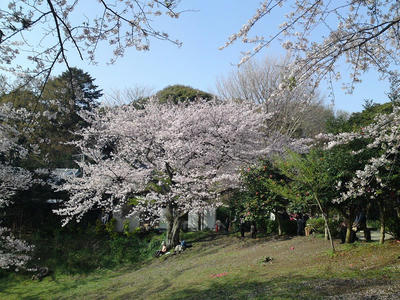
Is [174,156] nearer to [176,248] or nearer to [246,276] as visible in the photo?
[176,248]

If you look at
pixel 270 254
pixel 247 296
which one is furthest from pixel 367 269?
pixel 270 254

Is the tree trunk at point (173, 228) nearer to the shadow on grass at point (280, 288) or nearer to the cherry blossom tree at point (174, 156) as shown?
the cherry blossom tree at point (174, 156)

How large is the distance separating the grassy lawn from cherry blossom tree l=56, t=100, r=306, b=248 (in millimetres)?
2143

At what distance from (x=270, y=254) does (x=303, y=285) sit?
12.4ft

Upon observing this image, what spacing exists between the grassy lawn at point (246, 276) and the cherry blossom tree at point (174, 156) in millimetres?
2143

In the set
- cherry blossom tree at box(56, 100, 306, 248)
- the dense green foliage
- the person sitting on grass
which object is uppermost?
the dense green foliage

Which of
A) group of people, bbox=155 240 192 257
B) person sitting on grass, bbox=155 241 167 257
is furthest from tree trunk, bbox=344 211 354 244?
person sitting on grass, bbox=155 241 167 257

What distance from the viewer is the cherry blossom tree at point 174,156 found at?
12531mm

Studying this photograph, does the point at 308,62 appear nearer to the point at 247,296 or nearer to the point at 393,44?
the point at 393,44

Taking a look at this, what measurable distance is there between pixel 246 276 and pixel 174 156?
639 cm

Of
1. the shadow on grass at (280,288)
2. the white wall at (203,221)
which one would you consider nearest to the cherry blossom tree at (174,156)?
the white wall at (203,221)

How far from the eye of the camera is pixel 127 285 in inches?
370

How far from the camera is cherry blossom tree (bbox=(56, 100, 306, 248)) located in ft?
41.1

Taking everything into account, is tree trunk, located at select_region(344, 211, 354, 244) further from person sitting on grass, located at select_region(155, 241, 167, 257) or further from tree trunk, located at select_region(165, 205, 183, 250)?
person sitting on grass, located at select_region(155, 241, 167, 257)
